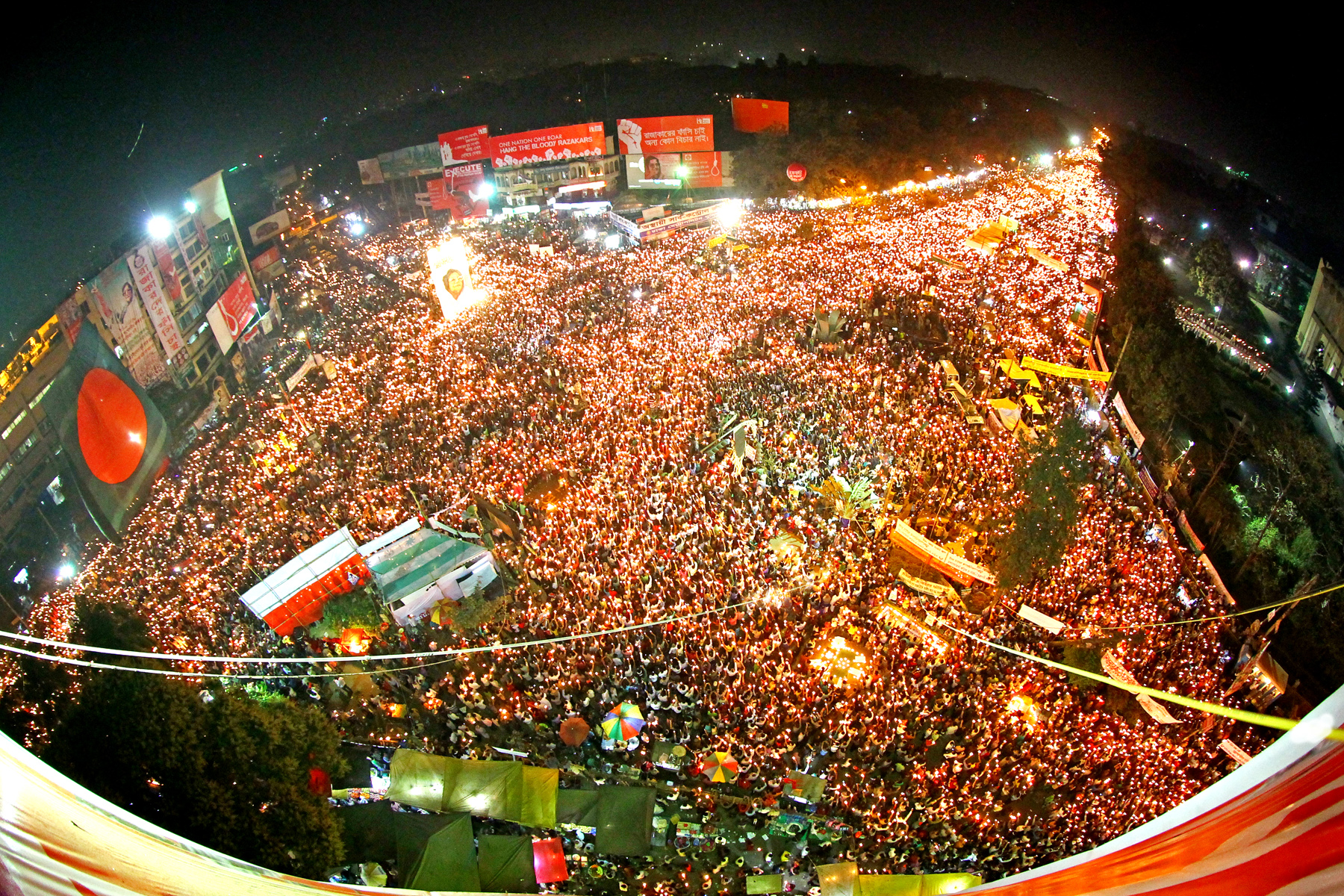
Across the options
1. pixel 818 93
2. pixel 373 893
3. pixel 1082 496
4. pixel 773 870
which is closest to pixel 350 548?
pixel 773 870

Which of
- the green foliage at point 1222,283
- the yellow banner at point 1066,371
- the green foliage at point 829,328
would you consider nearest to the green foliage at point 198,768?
the green foliage at point 829,328

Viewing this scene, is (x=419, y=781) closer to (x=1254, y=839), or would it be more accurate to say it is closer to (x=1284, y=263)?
(x=1254, y=839)

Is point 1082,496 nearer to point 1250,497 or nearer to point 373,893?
point 1250,497

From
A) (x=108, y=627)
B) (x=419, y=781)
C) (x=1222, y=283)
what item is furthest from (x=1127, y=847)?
(x=1222, y=283)

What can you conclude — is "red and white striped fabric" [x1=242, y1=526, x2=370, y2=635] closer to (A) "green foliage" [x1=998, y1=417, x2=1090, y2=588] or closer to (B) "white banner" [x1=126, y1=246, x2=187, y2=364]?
(B) "white banner" [x1=126, y1=246, x2=187, y2=364]

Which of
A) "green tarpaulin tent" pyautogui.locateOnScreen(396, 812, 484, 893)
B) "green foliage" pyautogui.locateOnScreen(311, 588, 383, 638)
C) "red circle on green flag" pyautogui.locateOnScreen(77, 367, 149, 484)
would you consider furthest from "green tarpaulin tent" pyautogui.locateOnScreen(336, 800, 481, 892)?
"red circle on green flag" pyautogui.locateOnScreen(77, 367, 149, 484)

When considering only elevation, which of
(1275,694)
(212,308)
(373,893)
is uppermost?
(212,308)

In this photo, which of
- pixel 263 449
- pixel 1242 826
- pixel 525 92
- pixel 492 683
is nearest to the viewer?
pixel 1242 826
